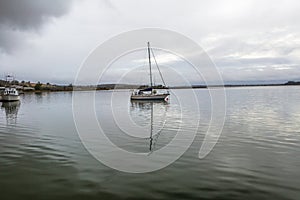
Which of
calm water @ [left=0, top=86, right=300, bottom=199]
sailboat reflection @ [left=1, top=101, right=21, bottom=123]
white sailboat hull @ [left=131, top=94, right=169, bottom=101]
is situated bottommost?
sailboat reflection @ [left=1, top=101, right=21, bottom=123]

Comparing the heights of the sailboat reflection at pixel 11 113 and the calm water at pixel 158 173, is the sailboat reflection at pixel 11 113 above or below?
below

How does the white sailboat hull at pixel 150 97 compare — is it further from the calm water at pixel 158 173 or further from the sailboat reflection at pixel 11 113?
the calm water at pixel 158 173

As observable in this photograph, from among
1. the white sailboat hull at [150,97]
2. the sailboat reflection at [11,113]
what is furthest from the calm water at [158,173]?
the white sailboat hull at [150,97]

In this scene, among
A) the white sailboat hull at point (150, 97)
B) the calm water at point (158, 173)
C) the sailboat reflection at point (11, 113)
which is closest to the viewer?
the calm water at point (158, 173)

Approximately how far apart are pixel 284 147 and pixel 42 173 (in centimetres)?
1240

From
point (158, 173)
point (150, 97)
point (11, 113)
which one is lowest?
point (11, 113)

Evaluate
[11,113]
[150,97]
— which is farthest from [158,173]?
[150,97]

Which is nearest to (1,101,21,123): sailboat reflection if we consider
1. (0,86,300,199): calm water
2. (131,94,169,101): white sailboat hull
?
(0,86,300,199): calm water

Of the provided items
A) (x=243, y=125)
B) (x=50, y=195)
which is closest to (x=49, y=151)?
(x=50, y=195)

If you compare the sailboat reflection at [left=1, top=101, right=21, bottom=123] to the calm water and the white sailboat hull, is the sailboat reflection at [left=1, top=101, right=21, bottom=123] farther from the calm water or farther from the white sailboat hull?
the white sailboat hull

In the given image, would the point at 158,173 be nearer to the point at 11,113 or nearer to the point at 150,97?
the point at 11,113

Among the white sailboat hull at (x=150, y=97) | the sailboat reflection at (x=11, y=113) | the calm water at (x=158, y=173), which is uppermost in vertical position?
the white sailboat hull at (x=150, y=97)

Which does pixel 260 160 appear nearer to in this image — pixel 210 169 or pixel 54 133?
pixel 210 169

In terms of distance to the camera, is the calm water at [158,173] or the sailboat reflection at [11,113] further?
the sailboat reflection at [11,113]
